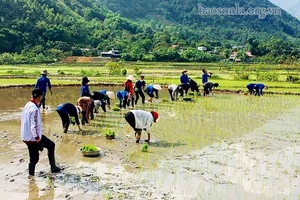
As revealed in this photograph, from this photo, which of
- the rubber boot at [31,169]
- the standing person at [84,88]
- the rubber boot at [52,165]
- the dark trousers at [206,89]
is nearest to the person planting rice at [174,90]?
the dark trousers at [206,89]

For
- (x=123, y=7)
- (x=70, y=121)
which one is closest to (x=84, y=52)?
(x=70, y=121)

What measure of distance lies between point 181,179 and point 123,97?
9964mm

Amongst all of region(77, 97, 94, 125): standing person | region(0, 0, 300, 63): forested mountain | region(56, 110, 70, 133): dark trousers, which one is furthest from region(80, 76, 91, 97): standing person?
region(0, 0, 300, 63): forested mountain

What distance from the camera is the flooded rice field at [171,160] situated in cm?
806

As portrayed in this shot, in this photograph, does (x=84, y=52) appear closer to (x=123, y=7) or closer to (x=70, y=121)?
(x=70, y=121)

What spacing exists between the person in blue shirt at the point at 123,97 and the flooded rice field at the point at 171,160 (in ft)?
2.77

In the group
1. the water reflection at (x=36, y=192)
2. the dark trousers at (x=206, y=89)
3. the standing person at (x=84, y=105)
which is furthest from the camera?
the dark trousers at (x=206, y=89)

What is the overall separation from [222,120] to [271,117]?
7.97ft

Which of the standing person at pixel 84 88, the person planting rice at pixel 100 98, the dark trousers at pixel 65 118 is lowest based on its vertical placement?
the dark trousers at pixel 65 118

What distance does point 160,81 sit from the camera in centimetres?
3136

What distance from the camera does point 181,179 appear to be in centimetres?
877

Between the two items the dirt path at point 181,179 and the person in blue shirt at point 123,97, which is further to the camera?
the person in blue shirt at point 123,97

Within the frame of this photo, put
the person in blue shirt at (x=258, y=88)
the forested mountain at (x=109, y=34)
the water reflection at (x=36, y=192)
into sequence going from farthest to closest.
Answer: the forested mountain at (x=109, y=34) → the person in blue shirt at (x=258, y=88) → the water reflection at (x=36, y=192)

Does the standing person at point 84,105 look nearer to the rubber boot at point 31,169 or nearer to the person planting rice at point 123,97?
the person planting rice at point 123,97
